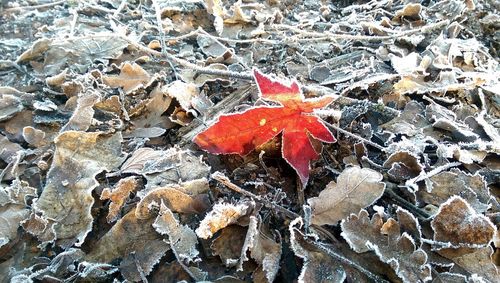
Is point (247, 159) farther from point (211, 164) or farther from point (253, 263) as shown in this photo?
point (253, 263)

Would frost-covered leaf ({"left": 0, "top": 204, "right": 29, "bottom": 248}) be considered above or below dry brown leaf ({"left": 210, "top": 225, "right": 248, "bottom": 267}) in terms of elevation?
below

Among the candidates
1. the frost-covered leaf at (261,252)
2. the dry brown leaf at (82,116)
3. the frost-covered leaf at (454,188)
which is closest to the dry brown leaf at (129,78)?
the dry brown leaf at (82,116)

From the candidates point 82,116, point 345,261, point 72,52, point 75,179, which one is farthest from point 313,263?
point 72,52

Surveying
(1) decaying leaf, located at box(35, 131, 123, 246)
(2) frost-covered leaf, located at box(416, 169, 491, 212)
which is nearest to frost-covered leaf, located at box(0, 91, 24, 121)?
(1) decaying leaf, located at box(35, 131, 123, 246)

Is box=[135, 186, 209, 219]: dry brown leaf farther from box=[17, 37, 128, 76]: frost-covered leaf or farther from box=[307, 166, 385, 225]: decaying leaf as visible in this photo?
box=[17, 37, 128, 76]: frost-covered leaf

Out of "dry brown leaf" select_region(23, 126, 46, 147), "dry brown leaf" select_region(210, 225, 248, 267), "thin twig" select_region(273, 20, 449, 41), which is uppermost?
"thin twig" select_region(273, 20, 449, 41)
